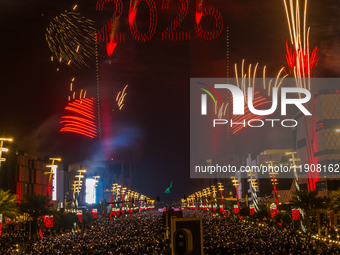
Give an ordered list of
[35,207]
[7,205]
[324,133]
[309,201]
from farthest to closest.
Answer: [324,133]
[35,207]
[309,201]
[7,205]

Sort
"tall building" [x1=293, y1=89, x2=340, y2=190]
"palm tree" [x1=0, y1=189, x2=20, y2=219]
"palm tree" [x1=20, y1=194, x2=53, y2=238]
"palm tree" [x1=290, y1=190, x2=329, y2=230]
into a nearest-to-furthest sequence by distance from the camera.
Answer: "palm tree" [x1=0, y1=189, x2=20, y2=219], "palm tree" [x1=290, y1=190, x2=329, y2=230], "palm tree" [x1=20, y1=194, x2=53, y2=238], "tall building" [x1=293, y1=89, x2=340, y2=190]

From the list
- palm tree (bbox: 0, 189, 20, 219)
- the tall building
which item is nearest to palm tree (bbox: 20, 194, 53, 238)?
palm tree (bbox: 0, 189, 20, 219)

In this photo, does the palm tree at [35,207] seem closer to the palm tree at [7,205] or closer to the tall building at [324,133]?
the palm tree at [7,205]

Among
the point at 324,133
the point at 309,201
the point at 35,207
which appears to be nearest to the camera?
the point at 309,201

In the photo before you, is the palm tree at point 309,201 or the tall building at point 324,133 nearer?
the palm tree at point 309,201

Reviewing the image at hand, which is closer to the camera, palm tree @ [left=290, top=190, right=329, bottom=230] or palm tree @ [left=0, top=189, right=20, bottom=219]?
palm tree @ [left=0, top=189, right=20, bottom=219]

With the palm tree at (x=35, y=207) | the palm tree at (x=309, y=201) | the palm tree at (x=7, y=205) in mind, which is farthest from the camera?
the palm tree at (x=35, y=207)

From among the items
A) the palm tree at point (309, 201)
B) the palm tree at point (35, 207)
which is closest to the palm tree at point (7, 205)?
the palm tree at point (35, 207)

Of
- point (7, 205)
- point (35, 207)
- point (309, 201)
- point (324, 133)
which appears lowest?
point (35, 207)

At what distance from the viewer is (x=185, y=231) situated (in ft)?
34.8

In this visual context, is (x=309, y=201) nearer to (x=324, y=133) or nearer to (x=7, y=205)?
(x=7, y=205)

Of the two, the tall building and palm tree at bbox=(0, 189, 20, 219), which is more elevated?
the tall building

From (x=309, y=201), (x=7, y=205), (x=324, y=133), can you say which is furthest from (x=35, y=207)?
(x=324, y=133)

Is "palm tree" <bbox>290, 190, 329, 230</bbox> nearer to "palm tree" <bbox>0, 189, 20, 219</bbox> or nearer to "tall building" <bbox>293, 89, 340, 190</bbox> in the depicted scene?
"palm tree" <bbox>0, 189, 20, 219</bbox>
